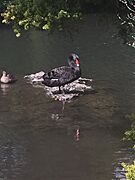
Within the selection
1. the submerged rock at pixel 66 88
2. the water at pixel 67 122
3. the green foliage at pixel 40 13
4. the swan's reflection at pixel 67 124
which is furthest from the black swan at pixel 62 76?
the green foliage at pixel 40 13

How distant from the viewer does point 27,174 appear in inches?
415

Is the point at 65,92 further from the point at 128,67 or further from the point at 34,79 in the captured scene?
the point at 128,67


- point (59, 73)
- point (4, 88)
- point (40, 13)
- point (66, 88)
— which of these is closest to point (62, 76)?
point (59, 73)

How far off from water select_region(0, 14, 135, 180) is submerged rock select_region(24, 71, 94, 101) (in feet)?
0.83

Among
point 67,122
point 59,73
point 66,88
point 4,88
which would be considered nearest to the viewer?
point 67,122

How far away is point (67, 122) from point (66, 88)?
3163mm

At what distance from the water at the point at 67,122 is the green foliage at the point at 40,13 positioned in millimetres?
765

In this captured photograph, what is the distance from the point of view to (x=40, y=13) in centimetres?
979

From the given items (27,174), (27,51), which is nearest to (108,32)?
(27,51)

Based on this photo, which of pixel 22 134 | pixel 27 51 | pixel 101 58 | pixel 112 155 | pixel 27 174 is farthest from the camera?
pixel 27 51

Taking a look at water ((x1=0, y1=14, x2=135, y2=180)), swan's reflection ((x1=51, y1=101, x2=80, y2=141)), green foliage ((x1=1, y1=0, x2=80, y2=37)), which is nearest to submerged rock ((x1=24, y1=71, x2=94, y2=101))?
water ((x1=0, y1=14, x2=135, y2=180))

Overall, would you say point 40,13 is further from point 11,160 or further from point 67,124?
point 67,124

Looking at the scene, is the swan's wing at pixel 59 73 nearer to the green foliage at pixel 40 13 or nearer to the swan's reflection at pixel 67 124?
the swan's reflection at pixel 67 124

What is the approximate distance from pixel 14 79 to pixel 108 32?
12069 mm
